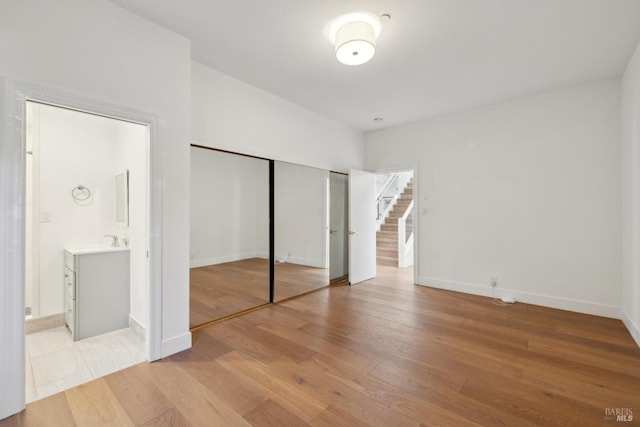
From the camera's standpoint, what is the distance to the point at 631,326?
2883 mm

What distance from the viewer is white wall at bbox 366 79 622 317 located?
3.38m

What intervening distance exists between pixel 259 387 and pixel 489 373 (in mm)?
Result: 1806

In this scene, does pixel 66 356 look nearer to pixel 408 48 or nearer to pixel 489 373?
pixel 489 373

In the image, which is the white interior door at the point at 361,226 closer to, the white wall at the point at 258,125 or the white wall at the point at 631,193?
the white wall at the point at 258,125

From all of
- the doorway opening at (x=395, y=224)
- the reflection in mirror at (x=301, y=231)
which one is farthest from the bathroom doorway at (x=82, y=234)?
the doorway opening at (x=395, y=224)

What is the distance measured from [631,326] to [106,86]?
539 centimetres

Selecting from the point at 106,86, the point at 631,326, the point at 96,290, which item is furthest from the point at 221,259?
the point at 631,326

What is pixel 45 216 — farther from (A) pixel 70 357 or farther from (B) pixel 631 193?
(B) pixel 631 193

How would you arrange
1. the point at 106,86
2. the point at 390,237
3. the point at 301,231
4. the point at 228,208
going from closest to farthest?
the point at 106,86 → the point at 228,208 → the point at 301,231 → the point at 390,237

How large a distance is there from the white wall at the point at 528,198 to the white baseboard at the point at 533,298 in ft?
0.04

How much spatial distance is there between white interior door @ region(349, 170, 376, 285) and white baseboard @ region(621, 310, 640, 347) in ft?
10.8

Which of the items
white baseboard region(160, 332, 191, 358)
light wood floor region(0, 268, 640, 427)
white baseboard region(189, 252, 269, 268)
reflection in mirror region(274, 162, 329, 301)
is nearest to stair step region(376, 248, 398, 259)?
reflection in mirror region(274, 162, 329, 301)

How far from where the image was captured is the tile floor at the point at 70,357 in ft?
6.79

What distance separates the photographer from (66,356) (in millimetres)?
2430
